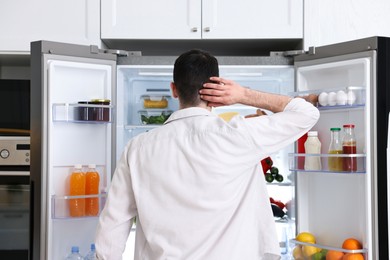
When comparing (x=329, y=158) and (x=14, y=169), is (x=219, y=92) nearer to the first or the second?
(x=329, y=158)

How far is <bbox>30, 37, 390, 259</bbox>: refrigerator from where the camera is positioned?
7.77 feet

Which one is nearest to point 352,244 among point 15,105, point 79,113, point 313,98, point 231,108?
point 313,98

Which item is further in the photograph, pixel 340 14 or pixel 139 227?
pixel 340 14

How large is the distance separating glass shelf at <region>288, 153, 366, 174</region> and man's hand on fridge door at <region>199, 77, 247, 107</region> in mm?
855

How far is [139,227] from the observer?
5.55 feet

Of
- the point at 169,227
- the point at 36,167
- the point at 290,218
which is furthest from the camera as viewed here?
the point at 290,218

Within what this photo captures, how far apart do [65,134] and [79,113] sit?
14 cm

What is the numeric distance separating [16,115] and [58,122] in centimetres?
42

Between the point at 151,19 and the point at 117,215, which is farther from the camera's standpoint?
the point at 151,19

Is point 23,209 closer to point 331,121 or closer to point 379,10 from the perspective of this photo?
point 331,121

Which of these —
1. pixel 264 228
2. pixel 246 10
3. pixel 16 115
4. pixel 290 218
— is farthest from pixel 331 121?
pixel 16 115

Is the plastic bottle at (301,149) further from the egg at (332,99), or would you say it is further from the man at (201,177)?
the man at (201,177)

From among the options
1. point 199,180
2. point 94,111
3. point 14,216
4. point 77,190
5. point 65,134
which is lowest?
point 14,216

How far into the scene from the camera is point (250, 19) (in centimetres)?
287
